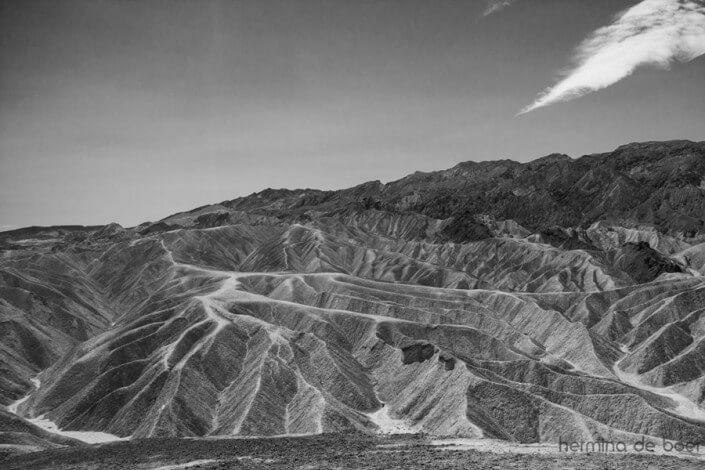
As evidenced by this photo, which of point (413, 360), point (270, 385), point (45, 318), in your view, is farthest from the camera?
point (45, 318)

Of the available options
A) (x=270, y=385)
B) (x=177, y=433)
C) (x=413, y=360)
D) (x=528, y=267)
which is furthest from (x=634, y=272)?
(x=177, y=433)

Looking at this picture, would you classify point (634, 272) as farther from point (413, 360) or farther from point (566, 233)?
point (413, 360)

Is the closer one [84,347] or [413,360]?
[413,360]

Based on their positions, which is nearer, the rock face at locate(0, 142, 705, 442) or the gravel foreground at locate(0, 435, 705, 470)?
the gravel foreground at locate(0, 435, 705, 470)

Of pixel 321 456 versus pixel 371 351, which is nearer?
pixel 321 456

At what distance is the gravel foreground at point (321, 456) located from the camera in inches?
1506

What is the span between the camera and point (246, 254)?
7766 inches

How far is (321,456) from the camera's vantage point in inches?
1726

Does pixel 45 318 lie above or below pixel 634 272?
above

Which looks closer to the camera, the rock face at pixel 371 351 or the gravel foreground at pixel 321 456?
the gravel foreground at pixel 321 456

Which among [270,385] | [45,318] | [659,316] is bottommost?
[659,316]

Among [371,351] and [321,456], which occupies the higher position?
[321,456]

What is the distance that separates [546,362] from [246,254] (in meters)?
134

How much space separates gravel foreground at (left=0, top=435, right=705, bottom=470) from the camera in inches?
1506
